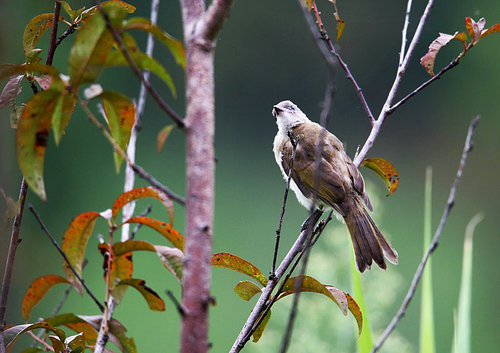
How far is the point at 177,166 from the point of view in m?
7.25

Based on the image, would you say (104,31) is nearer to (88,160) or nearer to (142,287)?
(142,287)

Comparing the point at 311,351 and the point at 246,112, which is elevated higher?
the point at 246,112

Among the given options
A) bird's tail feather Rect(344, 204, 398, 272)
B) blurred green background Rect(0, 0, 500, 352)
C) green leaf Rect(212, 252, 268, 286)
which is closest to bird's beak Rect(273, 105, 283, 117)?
bird's tail feather Rect(344, 204, 398, 272)

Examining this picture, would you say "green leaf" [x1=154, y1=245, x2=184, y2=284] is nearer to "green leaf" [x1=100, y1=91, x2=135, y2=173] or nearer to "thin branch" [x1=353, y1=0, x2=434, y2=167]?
"green leaf" [x1=100, y1=91, x2=135, y2=173]

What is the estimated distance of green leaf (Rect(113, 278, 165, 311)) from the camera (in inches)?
37.5

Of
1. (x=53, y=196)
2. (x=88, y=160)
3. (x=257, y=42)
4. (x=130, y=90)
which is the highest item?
(x=257, y=42)

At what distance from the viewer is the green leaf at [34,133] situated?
2.58ft

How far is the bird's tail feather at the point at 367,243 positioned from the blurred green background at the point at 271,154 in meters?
3.59

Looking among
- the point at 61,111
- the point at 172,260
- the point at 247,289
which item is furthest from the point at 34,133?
the point at 247,289

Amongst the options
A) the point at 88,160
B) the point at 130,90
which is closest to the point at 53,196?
the point at 88,160

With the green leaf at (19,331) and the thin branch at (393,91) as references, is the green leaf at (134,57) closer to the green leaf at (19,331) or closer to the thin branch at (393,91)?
the green leaf at (19,331)

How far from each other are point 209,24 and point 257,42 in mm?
8073

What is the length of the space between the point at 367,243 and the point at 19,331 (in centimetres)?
136

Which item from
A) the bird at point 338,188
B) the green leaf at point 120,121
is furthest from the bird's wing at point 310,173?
the green leaf at point 120,121
